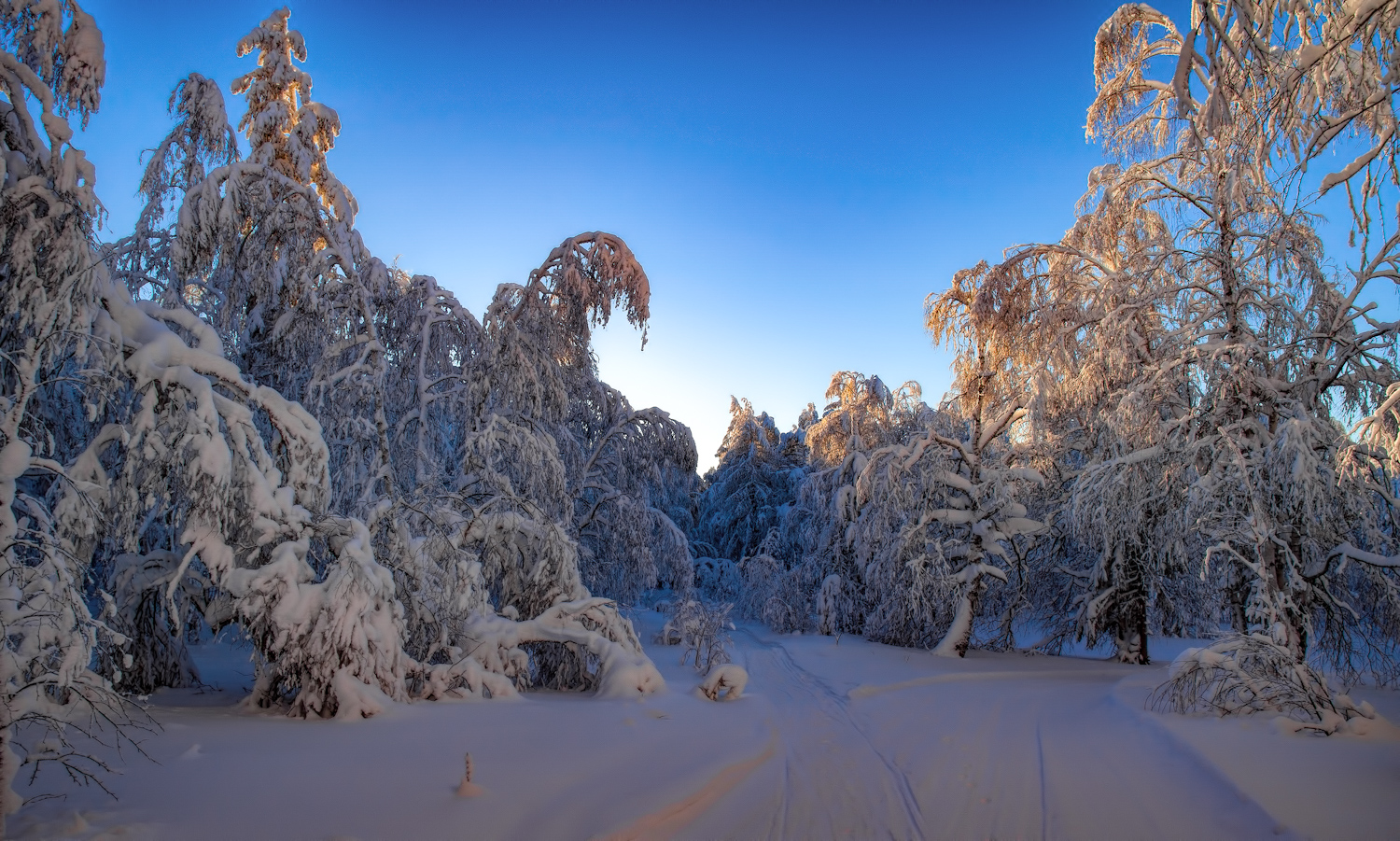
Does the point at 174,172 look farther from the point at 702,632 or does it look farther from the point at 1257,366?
the point at 1257,366

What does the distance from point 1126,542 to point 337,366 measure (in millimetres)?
12155

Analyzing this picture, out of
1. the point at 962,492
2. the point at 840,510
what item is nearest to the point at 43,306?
the point at 840,510

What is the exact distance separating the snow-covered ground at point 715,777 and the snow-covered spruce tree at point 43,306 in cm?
67

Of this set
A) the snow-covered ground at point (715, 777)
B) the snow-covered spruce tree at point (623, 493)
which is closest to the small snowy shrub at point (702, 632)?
the snow-covered spruce tree at point (623, 493)

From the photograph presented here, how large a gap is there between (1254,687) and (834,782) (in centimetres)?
395

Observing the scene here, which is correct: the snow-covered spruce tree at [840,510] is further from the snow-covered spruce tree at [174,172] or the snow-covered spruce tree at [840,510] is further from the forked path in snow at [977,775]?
the snow-covered spruce tree at [174,172]

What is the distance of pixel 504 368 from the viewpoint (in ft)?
30.9

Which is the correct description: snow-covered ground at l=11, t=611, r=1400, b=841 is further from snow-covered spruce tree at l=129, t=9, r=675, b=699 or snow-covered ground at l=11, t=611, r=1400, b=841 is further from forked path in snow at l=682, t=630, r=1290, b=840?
snow-covered spruce tree at l=129, t=9, r=675, b=699

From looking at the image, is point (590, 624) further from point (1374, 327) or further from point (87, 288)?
point (1374, 327)

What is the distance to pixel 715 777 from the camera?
510cm

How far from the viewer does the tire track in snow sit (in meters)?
4.47

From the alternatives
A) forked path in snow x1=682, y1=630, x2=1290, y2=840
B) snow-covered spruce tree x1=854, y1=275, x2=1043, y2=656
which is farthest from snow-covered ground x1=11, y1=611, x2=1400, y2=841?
snow-covered spruce tree x1=854, y1=275, x2=1043, y2=656

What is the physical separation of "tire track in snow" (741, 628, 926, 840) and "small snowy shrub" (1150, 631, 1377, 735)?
312 cm

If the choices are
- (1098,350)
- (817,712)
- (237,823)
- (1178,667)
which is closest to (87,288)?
(237,823)
